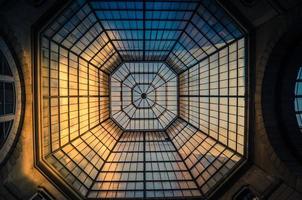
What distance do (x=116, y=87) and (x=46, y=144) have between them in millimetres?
20017

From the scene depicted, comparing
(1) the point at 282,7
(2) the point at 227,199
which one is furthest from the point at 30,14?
(2) the point at 227,199

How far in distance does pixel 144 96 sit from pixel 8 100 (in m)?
27.7

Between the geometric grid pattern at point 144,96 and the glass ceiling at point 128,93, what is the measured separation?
0.58ft

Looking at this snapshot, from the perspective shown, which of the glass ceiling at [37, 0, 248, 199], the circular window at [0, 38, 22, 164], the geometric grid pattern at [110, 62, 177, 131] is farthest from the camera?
the geometric grid pattern at [110, 62, 177, 131]

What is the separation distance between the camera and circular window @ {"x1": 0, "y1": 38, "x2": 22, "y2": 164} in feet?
64.1

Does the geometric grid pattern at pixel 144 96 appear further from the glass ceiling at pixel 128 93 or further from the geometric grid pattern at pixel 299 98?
the geometric grid pattern at pixel 299 98

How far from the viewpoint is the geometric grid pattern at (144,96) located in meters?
44.7

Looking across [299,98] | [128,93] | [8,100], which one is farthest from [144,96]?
[299,98]

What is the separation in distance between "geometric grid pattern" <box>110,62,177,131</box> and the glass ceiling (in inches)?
7.0

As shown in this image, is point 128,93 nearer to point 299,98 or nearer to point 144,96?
point 144,96

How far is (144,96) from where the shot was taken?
46312mm

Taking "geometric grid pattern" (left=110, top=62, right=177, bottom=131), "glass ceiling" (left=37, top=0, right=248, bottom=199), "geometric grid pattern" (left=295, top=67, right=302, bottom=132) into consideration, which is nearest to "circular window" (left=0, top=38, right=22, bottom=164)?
"glass ceiling" (left=37, top=0, right=248, bottom=199)

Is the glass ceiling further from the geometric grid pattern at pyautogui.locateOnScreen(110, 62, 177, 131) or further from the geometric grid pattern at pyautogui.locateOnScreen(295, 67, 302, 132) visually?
the geometric grid pattern at pyautogui.locateOnScreen(295, 67, 302, 132)

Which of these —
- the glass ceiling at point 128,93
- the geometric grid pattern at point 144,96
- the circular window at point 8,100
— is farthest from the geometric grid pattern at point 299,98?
the geometric grid pattern at point 144,96
